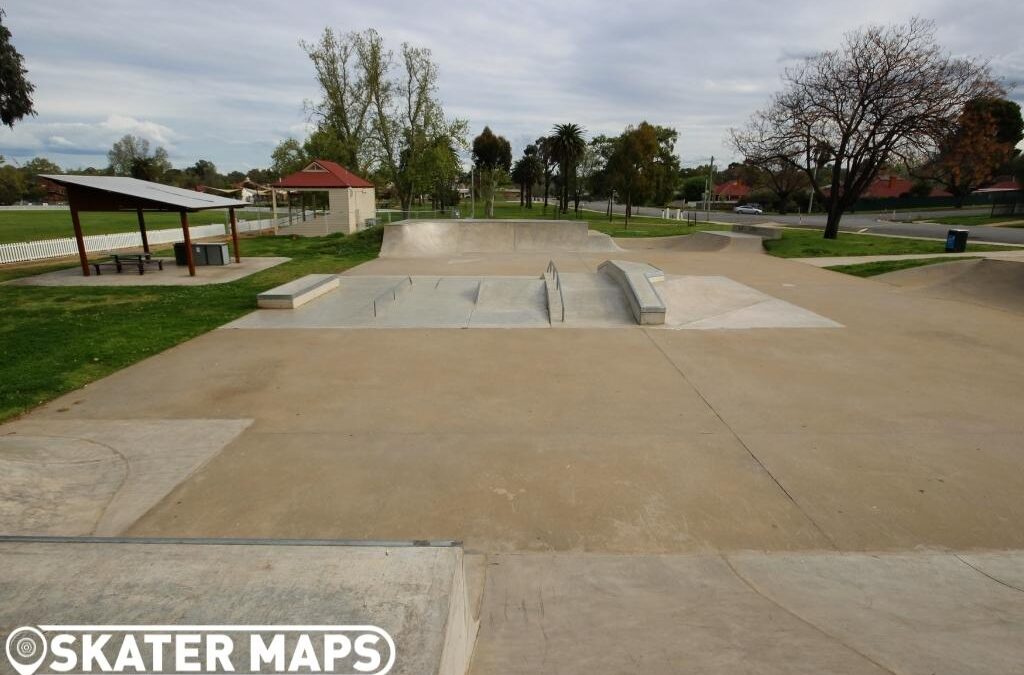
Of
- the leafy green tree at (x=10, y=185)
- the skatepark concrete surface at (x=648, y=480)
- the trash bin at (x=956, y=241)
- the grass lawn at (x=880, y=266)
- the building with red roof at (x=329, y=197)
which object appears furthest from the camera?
the leafy green tree at (x=10, y=185)

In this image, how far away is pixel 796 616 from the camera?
3117 millimetres

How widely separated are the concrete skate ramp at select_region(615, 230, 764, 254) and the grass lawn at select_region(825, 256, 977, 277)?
6498 millimetres

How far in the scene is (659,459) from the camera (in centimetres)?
534

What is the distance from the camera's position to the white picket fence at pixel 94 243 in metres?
20.8

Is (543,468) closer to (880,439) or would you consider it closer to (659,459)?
(659,459)

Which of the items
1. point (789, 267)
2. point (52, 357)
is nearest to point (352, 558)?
point (52, 357)

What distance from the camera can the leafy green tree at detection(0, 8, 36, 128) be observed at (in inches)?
693

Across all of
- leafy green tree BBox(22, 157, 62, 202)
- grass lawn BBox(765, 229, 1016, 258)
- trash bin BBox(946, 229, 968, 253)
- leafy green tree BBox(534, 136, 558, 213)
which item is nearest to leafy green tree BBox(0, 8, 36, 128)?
grass lawn BBox(765, 229, 1016, 258)

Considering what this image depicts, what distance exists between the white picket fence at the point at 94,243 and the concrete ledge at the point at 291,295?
1357 centimetres

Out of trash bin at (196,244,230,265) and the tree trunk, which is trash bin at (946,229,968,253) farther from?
trash bin at (196,244,230,265)

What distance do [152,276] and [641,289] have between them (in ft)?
53.8

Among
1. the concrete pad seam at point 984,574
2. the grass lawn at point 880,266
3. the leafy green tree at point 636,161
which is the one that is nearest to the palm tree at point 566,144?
the leafy green tree at point 636,161

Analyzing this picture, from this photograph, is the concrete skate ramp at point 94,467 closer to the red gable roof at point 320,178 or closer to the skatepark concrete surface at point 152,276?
the skatepark concrete surface at point 152,276

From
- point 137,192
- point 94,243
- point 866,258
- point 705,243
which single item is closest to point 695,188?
point 705,243
